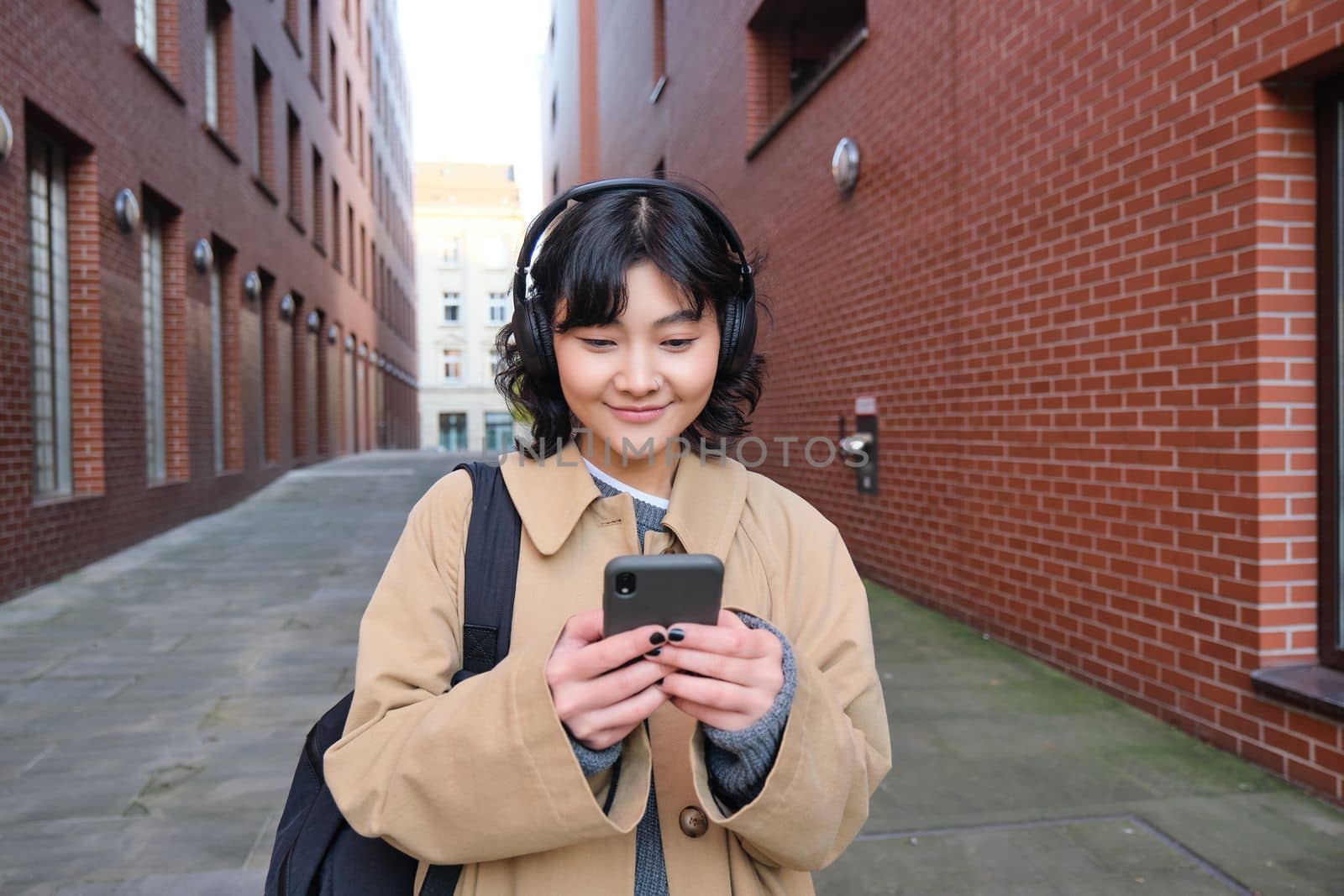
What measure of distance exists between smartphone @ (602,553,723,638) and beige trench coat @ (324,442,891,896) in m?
0.12

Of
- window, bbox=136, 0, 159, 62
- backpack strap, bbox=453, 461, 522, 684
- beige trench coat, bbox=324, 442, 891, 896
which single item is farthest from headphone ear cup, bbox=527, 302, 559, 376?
window, bbox=136, 0, 159, 62

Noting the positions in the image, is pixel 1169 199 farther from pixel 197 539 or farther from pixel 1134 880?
pixel 197 539

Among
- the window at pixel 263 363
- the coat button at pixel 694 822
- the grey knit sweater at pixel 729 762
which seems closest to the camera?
the grey knit sweater at pixel 729 762

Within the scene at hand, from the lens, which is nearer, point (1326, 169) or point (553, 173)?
point (1326, 169)

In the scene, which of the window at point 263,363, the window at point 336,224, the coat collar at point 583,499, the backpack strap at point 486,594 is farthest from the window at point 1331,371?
the window at point 336,224

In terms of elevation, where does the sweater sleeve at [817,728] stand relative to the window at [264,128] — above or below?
below

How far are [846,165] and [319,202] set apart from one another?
16.4 metres

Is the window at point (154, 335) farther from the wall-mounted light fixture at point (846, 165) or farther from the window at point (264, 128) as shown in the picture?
the wall-mounted light fixture at point (846, 165)

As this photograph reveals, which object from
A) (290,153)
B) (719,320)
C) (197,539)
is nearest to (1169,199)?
(719,320)

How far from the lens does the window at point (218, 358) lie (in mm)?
12330

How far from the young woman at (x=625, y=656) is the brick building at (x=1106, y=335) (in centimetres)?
49

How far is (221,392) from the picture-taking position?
12938 mm

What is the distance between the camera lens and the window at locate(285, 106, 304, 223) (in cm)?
1708

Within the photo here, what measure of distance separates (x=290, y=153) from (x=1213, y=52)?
55.1ft
